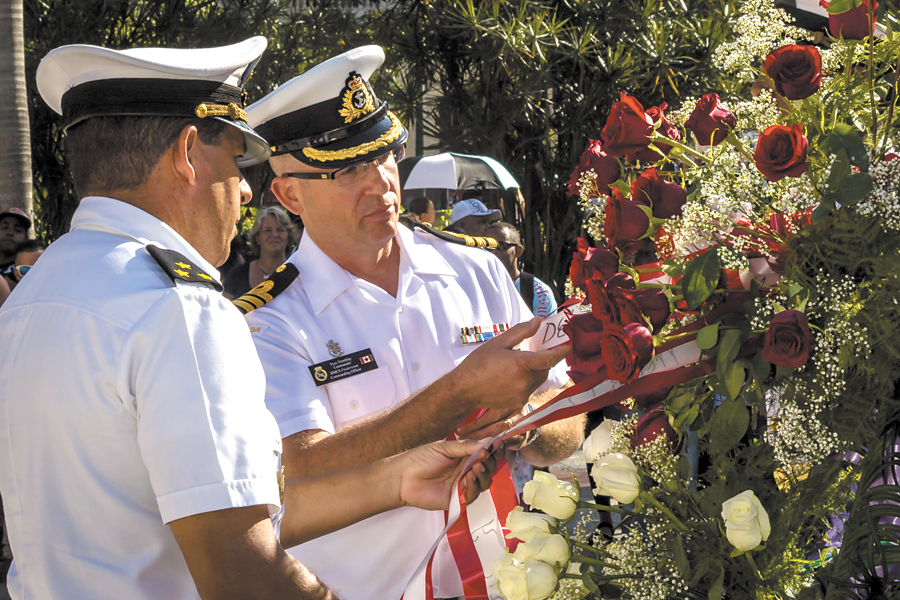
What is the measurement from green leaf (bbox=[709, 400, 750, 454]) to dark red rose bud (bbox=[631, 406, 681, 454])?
132mm

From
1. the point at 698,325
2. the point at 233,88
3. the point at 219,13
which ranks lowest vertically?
the point at 219,13

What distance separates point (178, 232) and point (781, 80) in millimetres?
1023

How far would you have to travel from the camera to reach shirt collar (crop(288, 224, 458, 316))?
2.58 meters

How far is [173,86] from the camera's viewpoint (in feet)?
5.35

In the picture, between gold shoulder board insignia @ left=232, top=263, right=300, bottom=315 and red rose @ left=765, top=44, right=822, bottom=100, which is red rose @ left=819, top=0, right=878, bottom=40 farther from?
gold shoulder board insignia @ left=232, top=263, right=300, bottom=315

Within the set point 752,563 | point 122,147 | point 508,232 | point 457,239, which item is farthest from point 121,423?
point 508,232

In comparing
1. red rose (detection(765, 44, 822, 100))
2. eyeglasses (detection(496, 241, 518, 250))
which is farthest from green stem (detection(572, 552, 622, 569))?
eyeglasses (detection(496, 241, 518, 250))

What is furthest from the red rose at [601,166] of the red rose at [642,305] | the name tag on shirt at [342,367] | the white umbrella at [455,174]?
the white umbrella at [455,174]

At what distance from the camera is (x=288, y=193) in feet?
8.84

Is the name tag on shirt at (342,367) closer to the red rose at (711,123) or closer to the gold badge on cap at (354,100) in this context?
the gold badge on cap at (354,100)

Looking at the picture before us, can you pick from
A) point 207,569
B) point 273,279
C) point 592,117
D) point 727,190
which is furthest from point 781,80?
point 592,117

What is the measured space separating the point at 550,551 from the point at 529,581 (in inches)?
2.4

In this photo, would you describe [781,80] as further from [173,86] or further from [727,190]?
[173,86]

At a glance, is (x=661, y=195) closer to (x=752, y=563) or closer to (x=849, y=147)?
(x=849, y=147)
